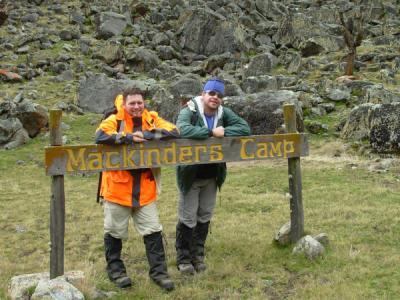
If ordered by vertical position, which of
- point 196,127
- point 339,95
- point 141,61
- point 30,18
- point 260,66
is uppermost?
point 30,18

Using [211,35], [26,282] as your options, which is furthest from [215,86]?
[211,35]

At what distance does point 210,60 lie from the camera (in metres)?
38.2

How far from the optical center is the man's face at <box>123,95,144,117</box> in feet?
23.5

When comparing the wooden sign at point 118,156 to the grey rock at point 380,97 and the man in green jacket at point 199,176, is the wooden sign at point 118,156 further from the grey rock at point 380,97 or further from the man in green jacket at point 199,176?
the grey rock at point 380,97

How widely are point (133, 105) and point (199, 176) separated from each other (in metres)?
1.56

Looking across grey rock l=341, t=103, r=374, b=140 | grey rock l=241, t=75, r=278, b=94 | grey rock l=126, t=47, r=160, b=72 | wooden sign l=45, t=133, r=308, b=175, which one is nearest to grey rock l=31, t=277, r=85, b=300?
wooden sign l=45, t=133, r=308, b=175

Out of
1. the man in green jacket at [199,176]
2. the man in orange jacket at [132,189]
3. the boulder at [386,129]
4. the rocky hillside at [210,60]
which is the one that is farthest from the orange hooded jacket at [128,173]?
the rocky hillside at [210,60]

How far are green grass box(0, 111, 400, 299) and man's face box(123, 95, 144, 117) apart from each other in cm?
239

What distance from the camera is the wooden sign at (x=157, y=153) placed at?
7.21 metres

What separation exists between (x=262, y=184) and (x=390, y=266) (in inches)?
280

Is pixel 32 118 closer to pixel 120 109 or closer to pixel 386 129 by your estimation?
pixel 386 129

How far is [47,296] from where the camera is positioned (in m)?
6.54

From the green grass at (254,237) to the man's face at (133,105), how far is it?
2.39 metres

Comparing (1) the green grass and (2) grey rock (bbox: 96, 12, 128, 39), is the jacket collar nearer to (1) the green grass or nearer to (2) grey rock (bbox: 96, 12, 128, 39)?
(1) the green grass
